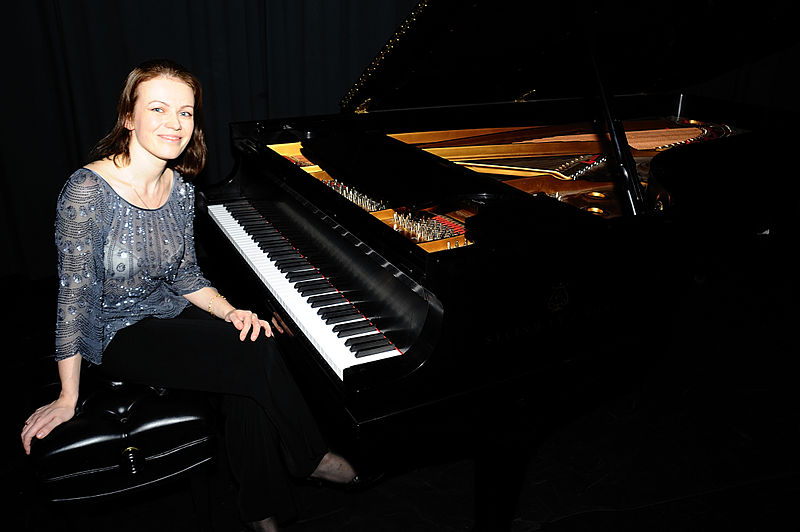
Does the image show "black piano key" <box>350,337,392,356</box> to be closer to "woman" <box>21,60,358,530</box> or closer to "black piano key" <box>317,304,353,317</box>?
"black piano key" <box>317,304,353,317</box>

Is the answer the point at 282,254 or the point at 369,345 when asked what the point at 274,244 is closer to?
the point at 282,254

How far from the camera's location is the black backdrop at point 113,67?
12.2ft

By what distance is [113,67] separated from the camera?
3.98 meters

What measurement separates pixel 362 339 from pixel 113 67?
3403mm

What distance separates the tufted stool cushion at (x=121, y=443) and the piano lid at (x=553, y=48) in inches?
65.7

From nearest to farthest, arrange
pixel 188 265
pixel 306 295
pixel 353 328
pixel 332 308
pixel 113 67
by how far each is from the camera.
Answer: pixel 353 328
pixel 332 308
pixel 306 295
pixel 188 265
pixel 113 67

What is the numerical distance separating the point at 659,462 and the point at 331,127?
214 centimetres

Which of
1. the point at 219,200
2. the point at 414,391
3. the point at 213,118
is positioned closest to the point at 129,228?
the point at 219,200

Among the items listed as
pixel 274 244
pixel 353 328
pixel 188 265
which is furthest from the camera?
pixel 274 244

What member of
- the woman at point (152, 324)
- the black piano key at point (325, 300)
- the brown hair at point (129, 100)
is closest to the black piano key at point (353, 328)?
the black piano key at point (325, 300)

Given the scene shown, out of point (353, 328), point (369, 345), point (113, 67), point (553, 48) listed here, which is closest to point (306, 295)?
point (353, 328)

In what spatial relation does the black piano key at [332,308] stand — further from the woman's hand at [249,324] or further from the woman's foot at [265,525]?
the woman's foot at [265,525]

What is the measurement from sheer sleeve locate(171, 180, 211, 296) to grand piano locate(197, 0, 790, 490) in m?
0.18

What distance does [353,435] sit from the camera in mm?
1433
